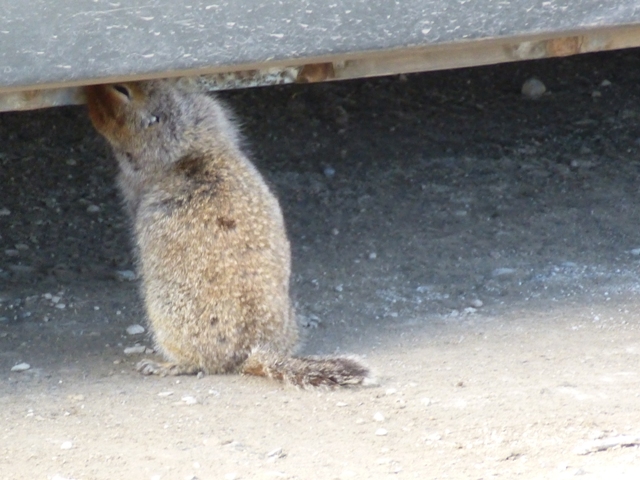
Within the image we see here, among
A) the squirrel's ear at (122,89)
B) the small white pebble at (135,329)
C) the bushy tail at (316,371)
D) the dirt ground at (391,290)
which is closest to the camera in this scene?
the dirt ground at (391,290)

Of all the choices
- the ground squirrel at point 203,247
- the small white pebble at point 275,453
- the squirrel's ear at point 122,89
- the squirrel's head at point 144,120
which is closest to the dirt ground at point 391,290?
the small white pebble at point 275,453

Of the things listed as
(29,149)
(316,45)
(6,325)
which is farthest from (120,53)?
(29,149)

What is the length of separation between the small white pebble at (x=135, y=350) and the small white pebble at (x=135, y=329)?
0.17 metres

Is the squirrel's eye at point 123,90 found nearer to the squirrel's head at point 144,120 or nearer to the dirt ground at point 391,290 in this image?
the squirrel's head at point 144,120

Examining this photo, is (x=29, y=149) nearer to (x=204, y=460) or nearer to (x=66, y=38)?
(x=66, y=38)

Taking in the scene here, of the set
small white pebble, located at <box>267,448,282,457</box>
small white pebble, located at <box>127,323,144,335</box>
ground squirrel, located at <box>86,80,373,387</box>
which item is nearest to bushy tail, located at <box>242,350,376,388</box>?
ground squirrel, located at <box>86,80,373,387</box>

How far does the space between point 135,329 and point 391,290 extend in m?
1.38

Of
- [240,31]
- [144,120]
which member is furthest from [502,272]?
[240,31]

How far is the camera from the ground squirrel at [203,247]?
4.09m

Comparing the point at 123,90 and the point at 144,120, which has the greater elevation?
the point at 123,90

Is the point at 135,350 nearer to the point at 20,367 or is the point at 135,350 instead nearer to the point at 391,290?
the point at 20,367

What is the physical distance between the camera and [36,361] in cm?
440

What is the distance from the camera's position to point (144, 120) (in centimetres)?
445

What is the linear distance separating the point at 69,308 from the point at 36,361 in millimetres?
631
